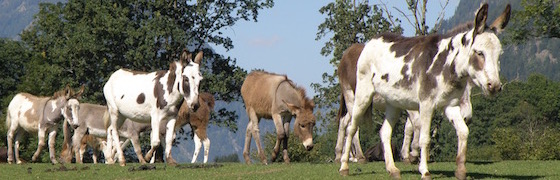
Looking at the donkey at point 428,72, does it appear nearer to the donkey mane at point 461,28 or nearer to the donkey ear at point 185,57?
the donkey mane at point 461,28

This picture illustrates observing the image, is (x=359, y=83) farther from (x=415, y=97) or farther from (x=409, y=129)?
(x=409, y=129)

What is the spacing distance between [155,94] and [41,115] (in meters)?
7.65

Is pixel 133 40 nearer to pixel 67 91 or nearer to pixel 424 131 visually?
pixel 67 91

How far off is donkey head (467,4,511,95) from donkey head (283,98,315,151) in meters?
10.4

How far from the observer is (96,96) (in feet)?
157

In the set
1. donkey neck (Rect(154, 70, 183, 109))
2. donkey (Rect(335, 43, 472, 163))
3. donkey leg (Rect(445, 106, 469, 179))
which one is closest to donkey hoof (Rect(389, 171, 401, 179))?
donkey leg (Rect(445, 106, 469, 179))

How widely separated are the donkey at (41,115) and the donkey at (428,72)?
13.9 metres

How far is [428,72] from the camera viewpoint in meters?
13.1

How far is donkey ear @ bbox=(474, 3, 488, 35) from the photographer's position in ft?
40.3

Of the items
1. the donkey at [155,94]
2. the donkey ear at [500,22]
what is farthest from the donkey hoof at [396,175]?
the donkey at [155,94]

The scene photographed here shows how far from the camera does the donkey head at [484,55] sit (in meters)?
12.2

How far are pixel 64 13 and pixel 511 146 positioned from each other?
48.8 meters

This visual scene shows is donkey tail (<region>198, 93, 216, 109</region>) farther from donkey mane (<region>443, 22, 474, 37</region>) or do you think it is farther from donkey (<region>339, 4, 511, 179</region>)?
donkey mane (<region>443, 22, 474, 37</region>)

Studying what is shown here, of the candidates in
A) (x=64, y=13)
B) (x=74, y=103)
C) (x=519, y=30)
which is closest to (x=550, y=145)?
(x=519, y=30)
